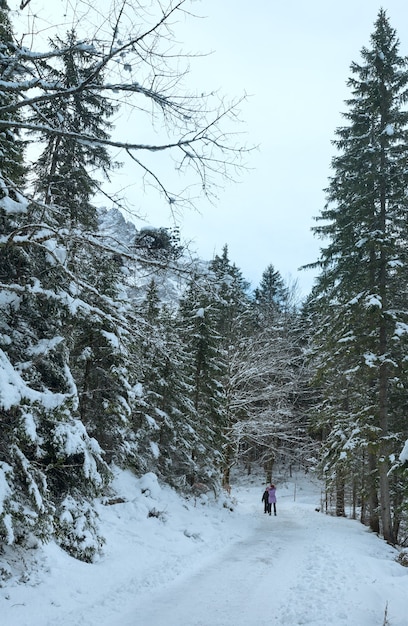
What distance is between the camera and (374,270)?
1435 cm

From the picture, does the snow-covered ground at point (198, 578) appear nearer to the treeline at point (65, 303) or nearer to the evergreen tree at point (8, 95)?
the treeline at point (65, 303)

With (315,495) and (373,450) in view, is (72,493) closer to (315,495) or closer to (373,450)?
(373,450)

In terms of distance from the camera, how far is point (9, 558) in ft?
19.1

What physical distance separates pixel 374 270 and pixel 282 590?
1045 centimetres

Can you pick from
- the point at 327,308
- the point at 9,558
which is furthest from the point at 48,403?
the point at 327,308

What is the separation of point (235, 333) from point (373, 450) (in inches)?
439

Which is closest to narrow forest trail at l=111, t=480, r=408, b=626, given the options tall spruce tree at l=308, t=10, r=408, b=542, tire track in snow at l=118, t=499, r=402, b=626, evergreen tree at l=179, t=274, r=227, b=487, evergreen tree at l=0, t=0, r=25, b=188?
tire track in snow at l=118, t=499, r=402, b=626

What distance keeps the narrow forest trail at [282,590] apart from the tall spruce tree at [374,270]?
3566mm

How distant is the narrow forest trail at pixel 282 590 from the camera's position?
5836mm

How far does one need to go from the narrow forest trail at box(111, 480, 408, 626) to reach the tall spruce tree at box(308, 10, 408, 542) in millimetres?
3566

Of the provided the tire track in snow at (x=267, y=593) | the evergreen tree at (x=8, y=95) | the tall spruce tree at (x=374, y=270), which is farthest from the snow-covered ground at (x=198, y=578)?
the evergreen tree at (x=8, y=95)

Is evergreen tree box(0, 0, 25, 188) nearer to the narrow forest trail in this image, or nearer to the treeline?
the treeline

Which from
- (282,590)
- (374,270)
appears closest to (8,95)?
(282,590)

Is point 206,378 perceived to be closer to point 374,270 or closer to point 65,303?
point 374,270
